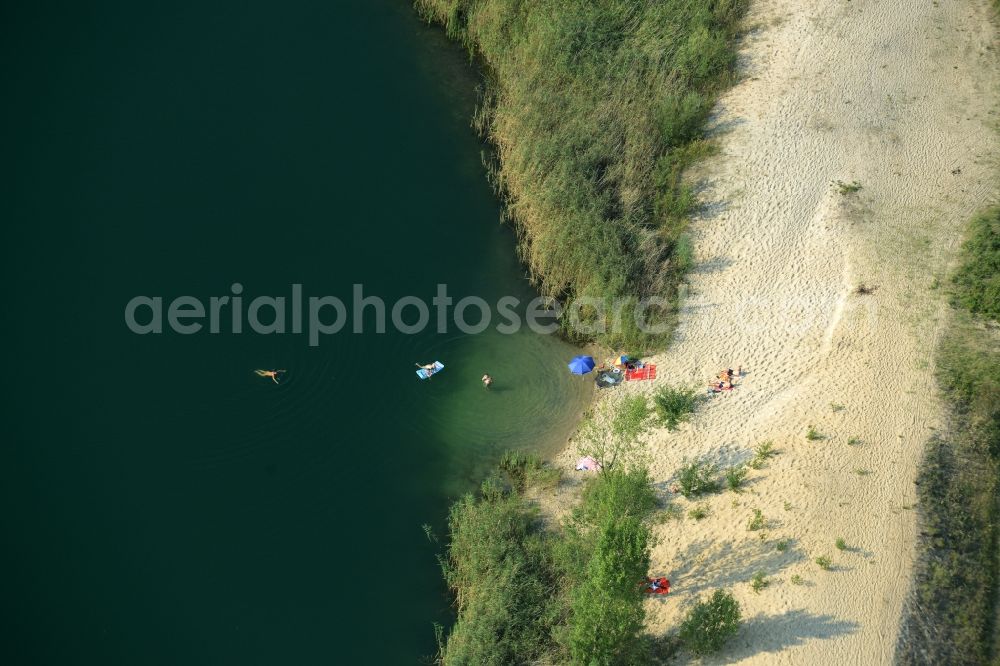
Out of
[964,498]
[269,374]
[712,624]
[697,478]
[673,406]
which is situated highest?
[269,374]

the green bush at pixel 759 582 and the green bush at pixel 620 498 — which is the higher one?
the green bush at pixel 620 498

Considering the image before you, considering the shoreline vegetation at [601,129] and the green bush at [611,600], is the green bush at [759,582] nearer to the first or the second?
the green bush at [611,600]

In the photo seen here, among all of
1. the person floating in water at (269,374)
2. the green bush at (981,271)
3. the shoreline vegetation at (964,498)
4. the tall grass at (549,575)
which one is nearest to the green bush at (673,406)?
the tall grass at (549,575)

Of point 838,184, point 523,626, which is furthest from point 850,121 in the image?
point 523,626

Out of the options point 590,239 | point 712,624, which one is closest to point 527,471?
point 712,624

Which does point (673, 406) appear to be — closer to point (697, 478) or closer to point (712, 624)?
point (697, 478)

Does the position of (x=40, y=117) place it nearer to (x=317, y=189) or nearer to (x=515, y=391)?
(x=317, y=189)
